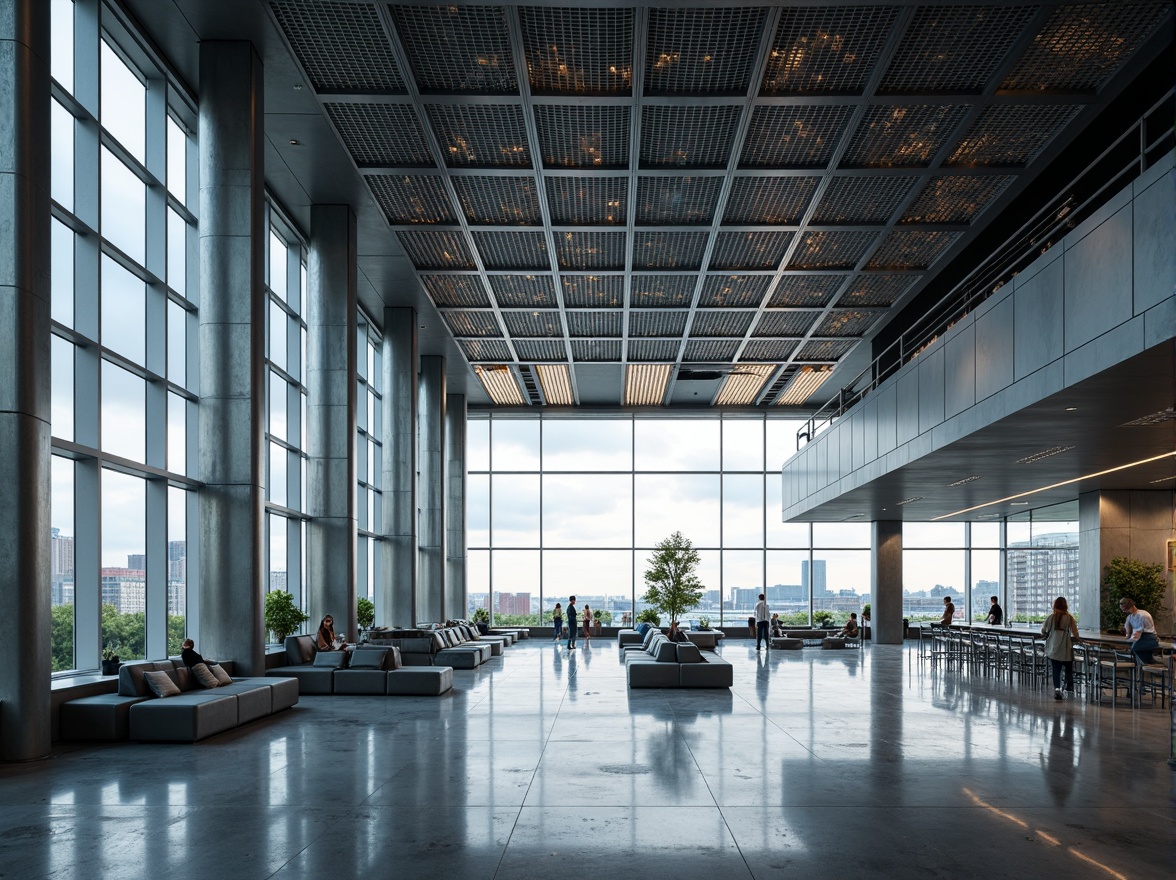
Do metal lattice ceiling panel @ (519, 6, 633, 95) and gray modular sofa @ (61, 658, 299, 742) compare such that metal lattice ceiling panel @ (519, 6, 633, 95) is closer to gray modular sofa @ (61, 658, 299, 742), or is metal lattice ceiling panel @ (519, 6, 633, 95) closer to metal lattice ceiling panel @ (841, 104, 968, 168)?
metal lattice ceiling panel @ (841, 104, 968, 168)

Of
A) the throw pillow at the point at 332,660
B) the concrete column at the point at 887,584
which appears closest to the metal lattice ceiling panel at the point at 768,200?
the throw pillow at the point at 332,660

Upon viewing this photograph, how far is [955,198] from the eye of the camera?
17844 mm

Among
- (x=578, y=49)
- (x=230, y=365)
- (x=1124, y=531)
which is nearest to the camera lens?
(x=578, y=49)

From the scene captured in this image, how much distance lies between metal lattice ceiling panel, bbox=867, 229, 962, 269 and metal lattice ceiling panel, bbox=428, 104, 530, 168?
26.3 ft

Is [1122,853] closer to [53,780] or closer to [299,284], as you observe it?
[53,780]

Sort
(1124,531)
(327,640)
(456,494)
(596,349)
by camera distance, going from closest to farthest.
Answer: (327,640) → (1124,531) → (596,349) → (456,494)

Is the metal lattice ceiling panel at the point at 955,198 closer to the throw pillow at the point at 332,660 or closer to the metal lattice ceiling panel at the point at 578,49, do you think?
the metal lattice ceiling panel at the point at 578,49

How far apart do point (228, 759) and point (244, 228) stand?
7.52 metres

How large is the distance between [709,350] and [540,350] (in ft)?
16.3

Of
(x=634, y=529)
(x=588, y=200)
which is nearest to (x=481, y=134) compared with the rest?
(x=588, y=200)

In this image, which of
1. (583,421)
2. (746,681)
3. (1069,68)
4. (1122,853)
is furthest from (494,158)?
(583,421)

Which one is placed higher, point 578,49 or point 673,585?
point 578,49

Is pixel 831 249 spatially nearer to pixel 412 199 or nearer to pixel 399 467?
pixel 412 199

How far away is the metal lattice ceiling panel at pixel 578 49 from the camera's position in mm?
12438
